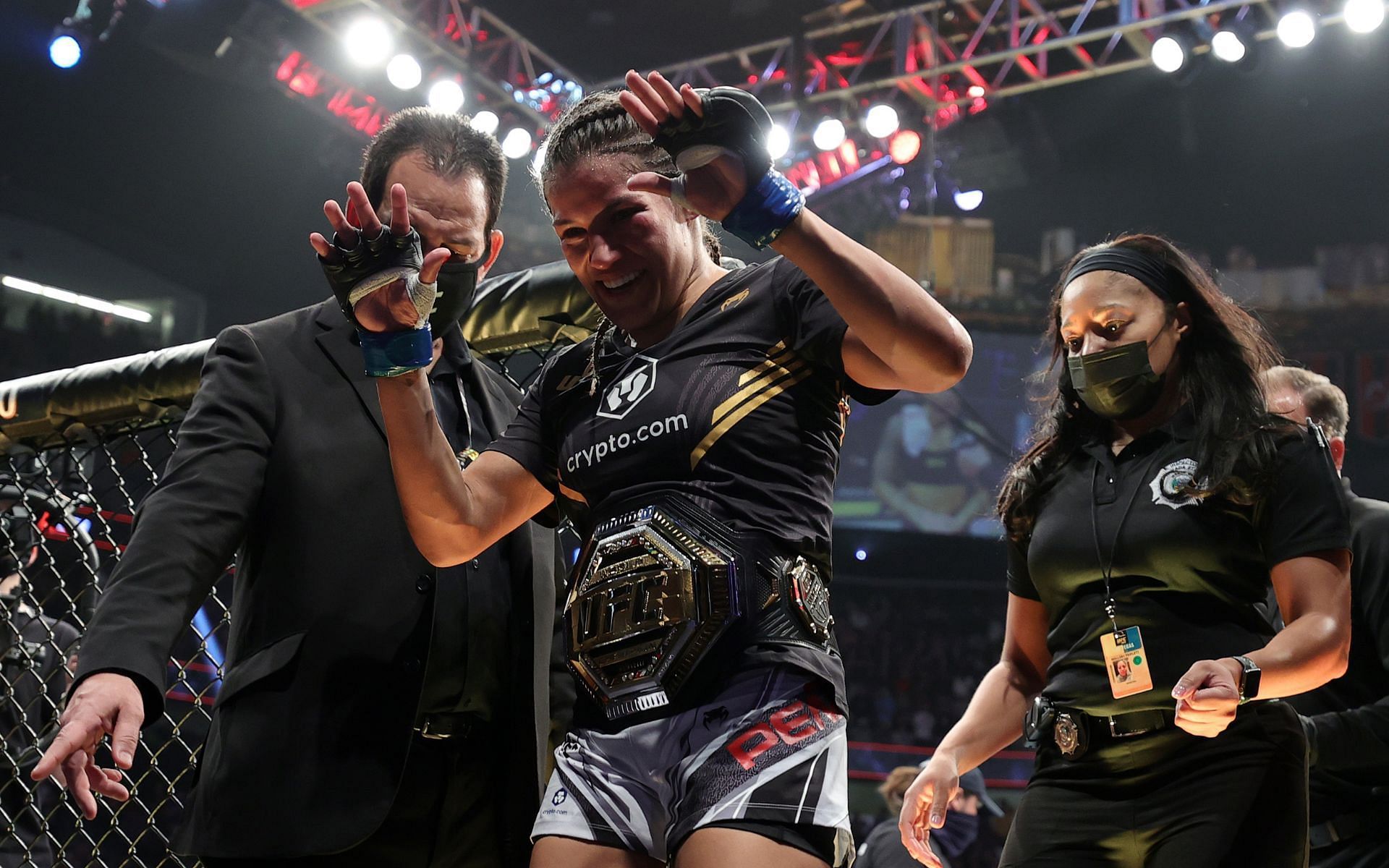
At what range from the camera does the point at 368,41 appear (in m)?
9.59

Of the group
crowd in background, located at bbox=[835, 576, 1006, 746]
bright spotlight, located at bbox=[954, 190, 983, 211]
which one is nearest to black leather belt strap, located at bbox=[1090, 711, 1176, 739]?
bright spotlight, located at bbox=[954, 190, 983, 211]

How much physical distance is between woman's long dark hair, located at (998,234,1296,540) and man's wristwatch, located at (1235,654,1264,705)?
317 mm

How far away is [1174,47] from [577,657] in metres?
9.20

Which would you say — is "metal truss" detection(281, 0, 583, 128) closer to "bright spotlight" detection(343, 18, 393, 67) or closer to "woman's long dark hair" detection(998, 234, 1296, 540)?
"bright spotlight" detection(343, 18, 393, 67)

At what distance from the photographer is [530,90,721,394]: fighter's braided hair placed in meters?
1.38

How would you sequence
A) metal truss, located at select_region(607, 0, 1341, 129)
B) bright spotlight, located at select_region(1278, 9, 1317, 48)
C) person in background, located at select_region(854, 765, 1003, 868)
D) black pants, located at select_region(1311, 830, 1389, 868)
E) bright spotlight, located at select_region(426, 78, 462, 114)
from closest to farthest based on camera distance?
1. black pants, located at select_region(1311, 830, 1389, 868)
2. person in background, located at select_region(854, 765, 1003, 868)
3. bright spotlight, located at select_region(1278, 9, 1317, 48)
4. metal truss, located at select_region(607, 0, 1341, 129)
5. bright spotlight, located at select_region(426, 78, 462, 114)

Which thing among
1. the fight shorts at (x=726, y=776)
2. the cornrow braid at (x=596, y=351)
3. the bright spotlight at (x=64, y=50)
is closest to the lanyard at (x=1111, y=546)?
the fight shorts at (x=726, y=776)

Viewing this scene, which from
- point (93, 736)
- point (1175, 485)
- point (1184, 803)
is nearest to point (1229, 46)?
point (1175, 485)

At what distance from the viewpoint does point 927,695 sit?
1496cm

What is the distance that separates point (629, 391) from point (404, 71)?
9416 mm

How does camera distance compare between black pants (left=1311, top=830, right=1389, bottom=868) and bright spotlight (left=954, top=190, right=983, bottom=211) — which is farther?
bright spotlight (left=954, top=190, right=983, bottom=211)

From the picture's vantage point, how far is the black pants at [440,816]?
153cm

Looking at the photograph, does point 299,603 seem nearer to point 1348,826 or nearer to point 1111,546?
point 1111,546

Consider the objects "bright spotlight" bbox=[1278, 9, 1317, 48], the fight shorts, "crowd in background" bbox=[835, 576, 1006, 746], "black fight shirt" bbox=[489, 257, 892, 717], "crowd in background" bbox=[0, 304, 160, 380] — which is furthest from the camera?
"crowd in background" bbox=[835, 576, 1006, 746]
